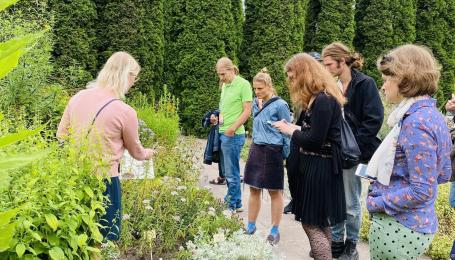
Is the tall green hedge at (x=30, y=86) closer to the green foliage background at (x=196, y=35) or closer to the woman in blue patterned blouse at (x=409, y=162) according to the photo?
the green foliage background at (x=196, y=35)

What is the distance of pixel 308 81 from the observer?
3.24 m

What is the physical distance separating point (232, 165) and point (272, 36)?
6.53m

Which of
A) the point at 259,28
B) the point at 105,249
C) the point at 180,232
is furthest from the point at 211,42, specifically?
the point at 105,249

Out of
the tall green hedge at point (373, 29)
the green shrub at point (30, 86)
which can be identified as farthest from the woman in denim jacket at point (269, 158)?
the tall green hedge at point (373, 29)

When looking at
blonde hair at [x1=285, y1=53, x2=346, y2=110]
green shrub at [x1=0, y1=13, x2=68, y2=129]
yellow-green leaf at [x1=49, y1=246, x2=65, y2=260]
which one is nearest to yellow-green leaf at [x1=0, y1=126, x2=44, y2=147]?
yellow-green leaf at [x1=49, y1=246, x2=65, y2=260]

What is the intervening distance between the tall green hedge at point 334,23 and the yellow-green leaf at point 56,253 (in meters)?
11.2

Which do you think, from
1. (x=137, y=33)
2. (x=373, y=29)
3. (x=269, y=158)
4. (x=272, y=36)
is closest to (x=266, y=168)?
(x=269, y=158)

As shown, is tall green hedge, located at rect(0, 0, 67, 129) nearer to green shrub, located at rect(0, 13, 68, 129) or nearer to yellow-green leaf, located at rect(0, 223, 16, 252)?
green shrub, located at rect(0, 13, 68, 129)

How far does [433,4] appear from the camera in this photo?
44.7 ft

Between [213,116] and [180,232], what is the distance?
1.96 m

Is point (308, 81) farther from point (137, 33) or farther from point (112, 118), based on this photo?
point (137, 33)

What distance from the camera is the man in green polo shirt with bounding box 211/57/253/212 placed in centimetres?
519

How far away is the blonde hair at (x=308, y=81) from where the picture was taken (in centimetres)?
322

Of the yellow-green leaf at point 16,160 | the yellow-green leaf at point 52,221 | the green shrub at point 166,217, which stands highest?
the yellow-green leaf at point 16,160
